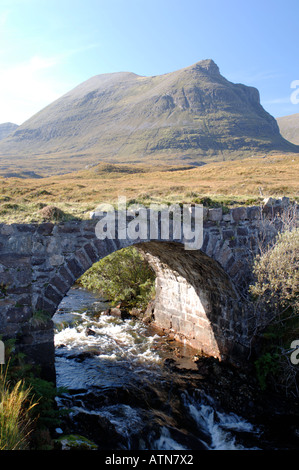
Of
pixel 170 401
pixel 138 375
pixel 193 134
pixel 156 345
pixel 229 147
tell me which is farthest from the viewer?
pixel 193 134

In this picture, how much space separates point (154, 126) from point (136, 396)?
9635 centimetres

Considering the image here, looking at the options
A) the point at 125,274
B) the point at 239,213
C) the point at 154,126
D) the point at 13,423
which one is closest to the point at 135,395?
the point at 13,423

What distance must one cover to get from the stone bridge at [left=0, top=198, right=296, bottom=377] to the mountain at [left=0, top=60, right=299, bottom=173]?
50.7m

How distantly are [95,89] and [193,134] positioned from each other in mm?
78173

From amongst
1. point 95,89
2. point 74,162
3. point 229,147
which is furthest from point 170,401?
point 95,89

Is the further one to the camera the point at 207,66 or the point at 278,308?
the point at 207,66

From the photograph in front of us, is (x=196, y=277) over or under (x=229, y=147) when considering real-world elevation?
under

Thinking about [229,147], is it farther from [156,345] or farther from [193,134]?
[156,345]

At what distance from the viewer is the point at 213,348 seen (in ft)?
35.6

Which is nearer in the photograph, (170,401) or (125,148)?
(170,401)

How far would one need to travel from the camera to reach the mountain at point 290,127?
15693 cm

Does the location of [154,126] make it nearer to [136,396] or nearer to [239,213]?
[239,213]

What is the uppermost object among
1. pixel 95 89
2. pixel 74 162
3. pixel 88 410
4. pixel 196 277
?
pixel 95 89

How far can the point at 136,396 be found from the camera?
8.77m
